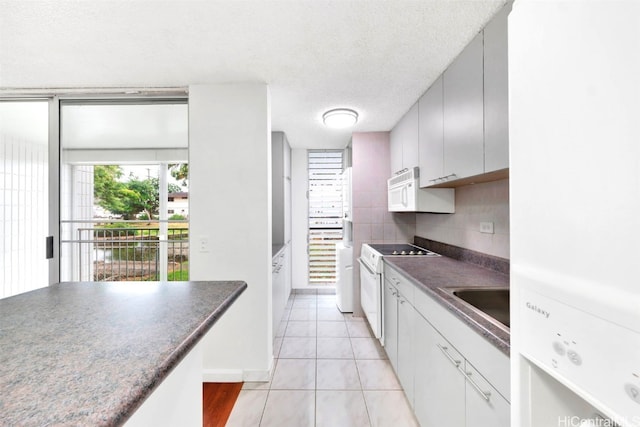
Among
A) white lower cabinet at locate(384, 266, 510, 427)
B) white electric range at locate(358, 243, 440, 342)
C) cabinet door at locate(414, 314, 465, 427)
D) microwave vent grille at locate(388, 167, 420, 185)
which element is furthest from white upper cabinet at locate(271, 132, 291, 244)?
cabinet door at locate(414, 314, 465, 427)

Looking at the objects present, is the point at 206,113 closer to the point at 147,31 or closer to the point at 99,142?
the point at 147,31

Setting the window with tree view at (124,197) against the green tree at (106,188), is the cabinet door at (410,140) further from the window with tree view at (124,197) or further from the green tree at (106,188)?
the green tree at (106,188)

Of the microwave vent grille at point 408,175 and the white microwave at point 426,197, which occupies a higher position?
the microwave vent grille at point 408,175

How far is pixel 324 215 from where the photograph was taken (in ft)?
14.8

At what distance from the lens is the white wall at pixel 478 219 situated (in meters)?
1.83

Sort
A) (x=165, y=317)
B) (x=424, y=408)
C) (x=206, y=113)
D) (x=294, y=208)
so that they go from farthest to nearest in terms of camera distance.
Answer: (x=294, y=208) < (x=206, y=113) < (x=424, y=408) < (x=165, y=317)

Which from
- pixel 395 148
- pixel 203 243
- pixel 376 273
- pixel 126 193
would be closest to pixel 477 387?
pixel 376 273

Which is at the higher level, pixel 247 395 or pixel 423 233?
pixel 423 233

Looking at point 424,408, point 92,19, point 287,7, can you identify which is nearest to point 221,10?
point 287,7

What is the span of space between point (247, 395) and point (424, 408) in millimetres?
1248

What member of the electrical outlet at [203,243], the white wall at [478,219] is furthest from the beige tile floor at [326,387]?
the white wall at [478,219]

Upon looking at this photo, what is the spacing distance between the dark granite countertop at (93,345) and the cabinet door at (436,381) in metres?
1.03

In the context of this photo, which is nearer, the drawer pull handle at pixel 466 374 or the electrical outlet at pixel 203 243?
the drawer pull handle at pixel 466 374

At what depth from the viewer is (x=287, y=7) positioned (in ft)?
4.64
